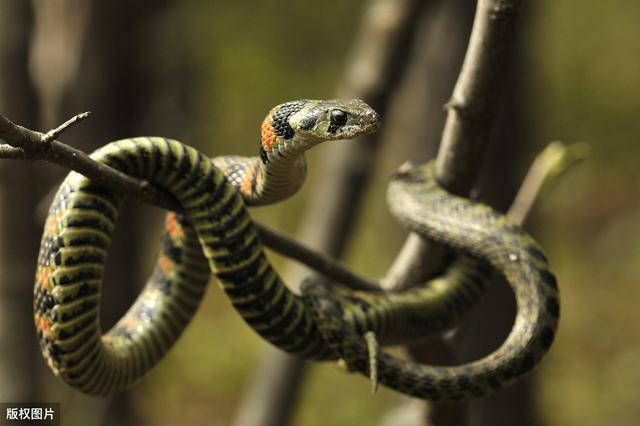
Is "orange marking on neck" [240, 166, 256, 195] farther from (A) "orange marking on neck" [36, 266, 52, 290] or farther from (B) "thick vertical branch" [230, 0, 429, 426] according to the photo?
(B) "thick vertical branch" [230, 0, 429, 426]

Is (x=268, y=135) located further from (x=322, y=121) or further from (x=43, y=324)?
(x=43, y=324)

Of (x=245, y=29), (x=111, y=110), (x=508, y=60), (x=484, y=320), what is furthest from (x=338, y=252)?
(x=245, y=29)

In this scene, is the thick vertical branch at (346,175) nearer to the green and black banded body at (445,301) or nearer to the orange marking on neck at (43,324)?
the green and black banded body at (445,301)

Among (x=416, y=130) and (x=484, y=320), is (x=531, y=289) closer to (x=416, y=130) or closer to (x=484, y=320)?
(x=484, y=320)

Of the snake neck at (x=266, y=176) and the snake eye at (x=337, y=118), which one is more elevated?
the snake eye at (x=337, y=118)

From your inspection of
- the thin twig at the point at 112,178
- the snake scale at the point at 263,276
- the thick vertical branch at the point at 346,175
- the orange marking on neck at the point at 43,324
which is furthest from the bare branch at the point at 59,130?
the thick vertical branch at the point at 346,175

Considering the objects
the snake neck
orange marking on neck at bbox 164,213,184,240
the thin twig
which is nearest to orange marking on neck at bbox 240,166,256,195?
the snake neck

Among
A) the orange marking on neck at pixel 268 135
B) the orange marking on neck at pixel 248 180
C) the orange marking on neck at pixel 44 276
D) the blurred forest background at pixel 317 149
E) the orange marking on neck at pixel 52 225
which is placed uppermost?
the orange marking on neck at pixel 268 135

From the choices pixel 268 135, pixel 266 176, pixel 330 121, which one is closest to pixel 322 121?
pixel 330 121
